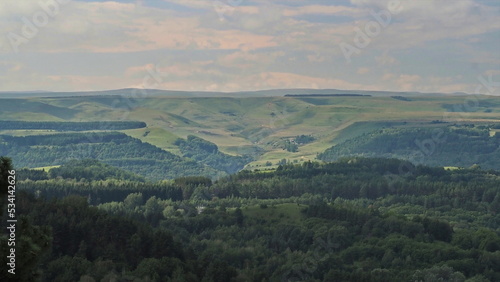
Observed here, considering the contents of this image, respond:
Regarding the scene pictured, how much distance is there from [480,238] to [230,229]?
52.7m

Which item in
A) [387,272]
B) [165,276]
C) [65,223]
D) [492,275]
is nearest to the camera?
[165,276]

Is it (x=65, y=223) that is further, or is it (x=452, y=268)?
(x=452, y=268)

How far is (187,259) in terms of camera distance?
138000 mm

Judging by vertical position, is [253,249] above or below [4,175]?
below

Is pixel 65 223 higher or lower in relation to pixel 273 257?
higher

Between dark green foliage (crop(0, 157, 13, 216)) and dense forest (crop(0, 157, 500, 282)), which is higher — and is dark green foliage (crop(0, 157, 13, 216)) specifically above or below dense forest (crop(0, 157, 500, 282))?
above

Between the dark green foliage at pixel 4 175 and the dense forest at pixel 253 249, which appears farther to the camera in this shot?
the dense forest at pixel 253 249

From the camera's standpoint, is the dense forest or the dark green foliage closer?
the dark green foliage

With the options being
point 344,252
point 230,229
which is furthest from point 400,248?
point 230,229

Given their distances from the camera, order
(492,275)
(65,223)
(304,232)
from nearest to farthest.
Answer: (65,223) → (492,275) → (304,232)

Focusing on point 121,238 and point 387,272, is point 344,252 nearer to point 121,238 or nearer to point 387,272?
point 387,272

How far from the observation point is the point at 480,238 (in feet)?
592

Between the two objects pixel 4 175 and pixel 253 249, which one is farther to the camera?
pixel 253 249

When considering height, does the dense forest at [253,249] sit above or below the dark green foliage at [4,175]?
below
